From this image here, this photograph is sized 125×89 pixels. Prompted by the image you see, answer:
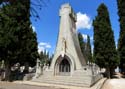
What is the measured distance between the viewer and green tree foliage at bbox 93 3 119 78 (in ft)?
109

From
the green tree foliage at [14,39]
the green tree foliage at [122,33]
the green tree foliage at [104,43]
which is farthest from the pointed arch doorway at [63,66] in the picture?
the green tree foliage at [122,33]

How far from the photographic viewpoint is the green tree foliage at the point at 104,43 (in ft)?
109

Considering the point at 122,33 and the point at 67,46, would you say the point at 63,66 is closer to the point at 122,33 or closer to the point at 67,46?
the point at 67,46

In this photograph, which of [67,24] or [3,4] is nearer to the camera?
[3,4]

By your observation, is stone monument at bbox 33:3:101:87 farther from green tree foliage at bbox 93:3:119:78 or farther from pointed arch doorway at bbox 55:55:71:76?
green tree foliage at bbox 93:3:119:78

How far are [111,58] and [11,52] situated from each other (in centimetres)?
1614

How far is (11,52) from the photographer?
2575 centimetres

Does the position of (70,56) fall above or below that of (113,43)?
below

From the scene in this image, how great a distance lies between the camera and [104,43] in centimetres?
3438

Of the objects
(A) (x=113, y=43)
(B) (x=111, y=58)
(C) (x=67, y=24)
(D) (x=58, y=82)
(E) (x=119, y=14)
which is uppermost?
(E) (x=119, y=14)

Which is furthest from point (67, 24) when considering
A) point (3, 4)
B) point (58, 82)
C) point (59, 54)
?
point (3, 4)

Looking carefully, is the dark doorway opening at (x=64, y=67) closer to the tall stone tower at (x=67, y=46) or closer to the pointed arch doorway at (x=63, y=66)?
the pointed arch doorway at (x=63, y=66)

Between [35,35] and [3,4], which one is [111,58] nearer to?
[35,35]

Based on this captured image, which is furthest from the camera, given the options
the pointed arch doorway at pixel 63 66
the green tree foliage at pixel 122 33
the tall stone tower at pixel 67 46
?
the green tree foliage at pixel 122 33
